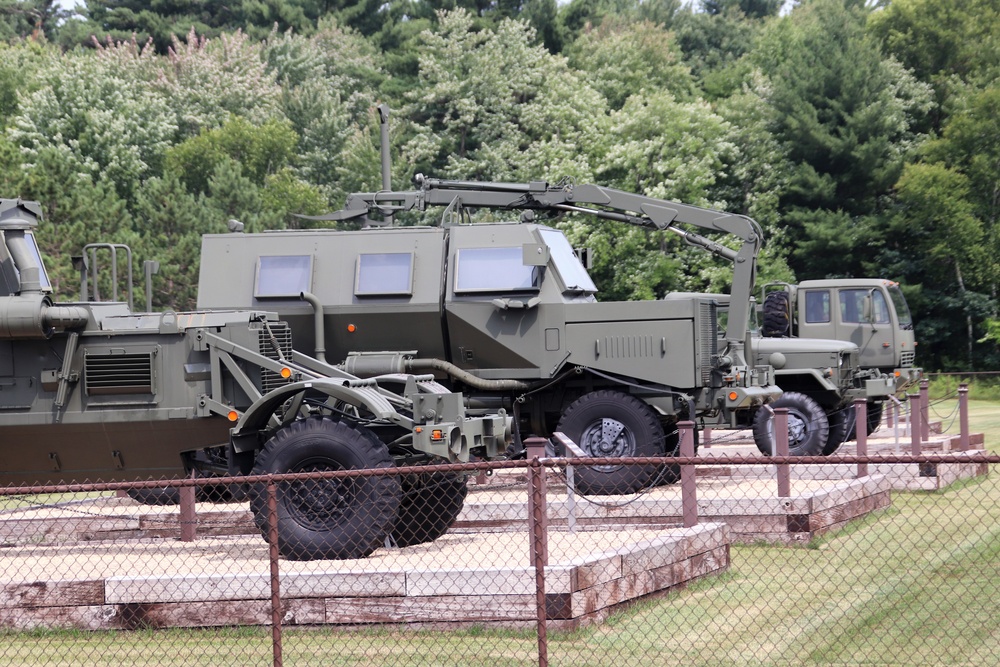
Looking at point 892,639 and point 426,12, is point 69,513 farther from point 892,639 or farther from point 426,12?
point 426,12

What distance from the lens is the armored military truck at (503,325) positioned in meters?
14.8

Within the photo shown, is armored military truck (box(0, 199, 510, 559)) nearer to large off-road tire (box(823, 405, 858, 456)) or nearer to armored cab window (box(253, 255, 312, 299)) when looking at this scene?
armored cab window (box(253, 255, 312, 299))

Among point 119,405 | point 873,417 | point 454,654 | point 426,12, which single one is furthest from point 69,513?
point 426,12

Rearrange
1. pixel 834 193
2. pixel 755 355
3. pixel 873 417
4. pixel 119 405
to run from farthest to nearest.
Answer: pixel 834 193, pixel 873 417, pixel 755 355, pixel 119 405

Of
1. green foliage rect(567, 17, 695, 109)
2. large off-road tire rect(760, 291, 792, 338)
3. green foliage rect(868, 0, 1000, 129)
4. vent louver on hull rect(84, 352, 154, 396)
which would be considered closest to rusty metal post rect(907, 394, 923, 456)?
large off-road tire rect(760, 291, 792, 338)

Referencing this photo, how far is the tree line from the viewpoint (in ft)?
120

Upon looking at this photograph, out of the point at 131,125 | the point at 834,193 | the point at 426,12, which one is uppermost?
the point at 426,12

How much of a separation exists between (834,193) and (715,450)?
74.2 feet

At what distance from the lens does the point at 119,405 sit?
11.3 metres

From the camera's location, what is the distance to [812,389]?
63.2ft

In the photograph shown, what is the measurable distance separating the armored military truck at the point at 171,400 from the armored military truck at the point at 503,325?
3.03 m

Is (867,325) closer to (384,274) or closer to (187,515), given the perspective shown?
(384,274)

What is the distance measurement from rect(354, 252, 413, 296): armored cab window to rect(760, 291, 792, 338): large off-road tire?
870 centimetres

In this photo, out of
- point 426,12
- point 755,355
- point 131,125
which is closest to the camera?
point 755,355
